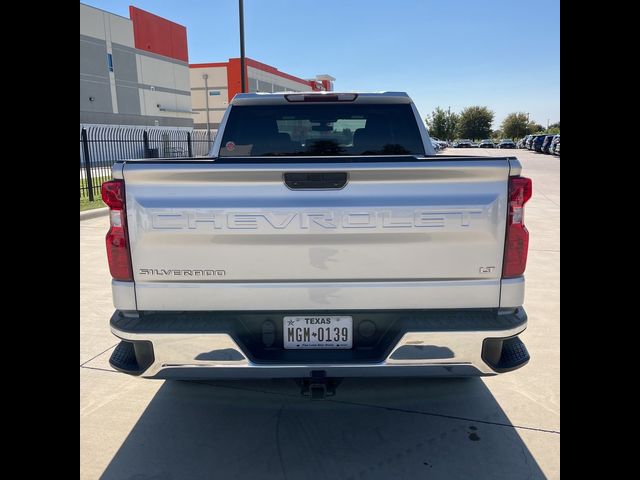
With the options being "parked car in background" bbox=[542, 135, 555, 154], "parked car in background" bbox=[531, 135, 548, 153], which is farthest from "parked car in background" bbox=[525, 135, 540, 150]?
"parked car in background" bbox=[542, 135, 555, 154]

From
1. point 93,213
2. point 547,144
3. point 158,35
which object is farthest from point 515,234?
point 547,144

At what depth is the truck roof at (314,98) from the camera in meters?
3.80

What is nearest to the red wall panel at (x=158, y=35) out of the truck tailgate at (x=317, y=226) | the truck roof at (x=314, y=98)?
the truck roof at (x=314, y=98)

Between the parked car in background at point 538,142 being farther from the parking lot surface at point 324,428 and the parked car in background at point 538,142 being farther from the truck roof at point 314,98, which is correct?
the parking lot surface at point 324,428

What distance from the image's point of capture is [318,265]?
2.30m

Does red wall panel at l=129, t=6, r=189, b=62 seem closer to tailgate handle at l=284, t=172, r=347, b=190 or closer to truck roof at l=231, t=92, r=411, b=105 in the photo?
truck roof at l=231, t=92, r=411, b=105

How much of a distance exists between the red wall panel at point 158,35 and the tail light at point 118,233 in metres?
38.7

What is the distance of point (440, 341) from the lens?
7.55ft

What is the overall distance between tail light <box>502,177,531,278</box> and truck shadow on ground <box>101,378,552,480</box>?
1.12 metres

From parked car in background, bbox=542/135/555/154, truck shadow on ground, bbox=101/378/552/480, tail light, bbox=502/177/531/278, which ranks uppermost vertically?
parked car in background, bbox=542/135/555/154

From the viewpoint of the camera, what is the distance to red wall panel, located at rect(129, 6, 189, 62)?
35.6 meters

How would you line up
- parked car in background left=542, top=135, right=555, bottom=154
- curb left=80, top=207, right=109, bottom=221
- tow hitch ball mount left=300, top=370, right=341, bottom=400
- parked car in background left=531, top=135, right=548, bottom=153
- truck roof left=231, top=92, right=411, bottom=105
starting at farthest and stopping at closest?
parked car in background left=531, top=135, right=548, bottom=153, parked car in background left=542, top=135, right=555, bottom=154, curb left=80, top=207, right=109, bottom=221, truck roof left=231, top=92, right=411, bottom=105, tow hitch ball mount left=300, top=370, right=341, bottom=400
